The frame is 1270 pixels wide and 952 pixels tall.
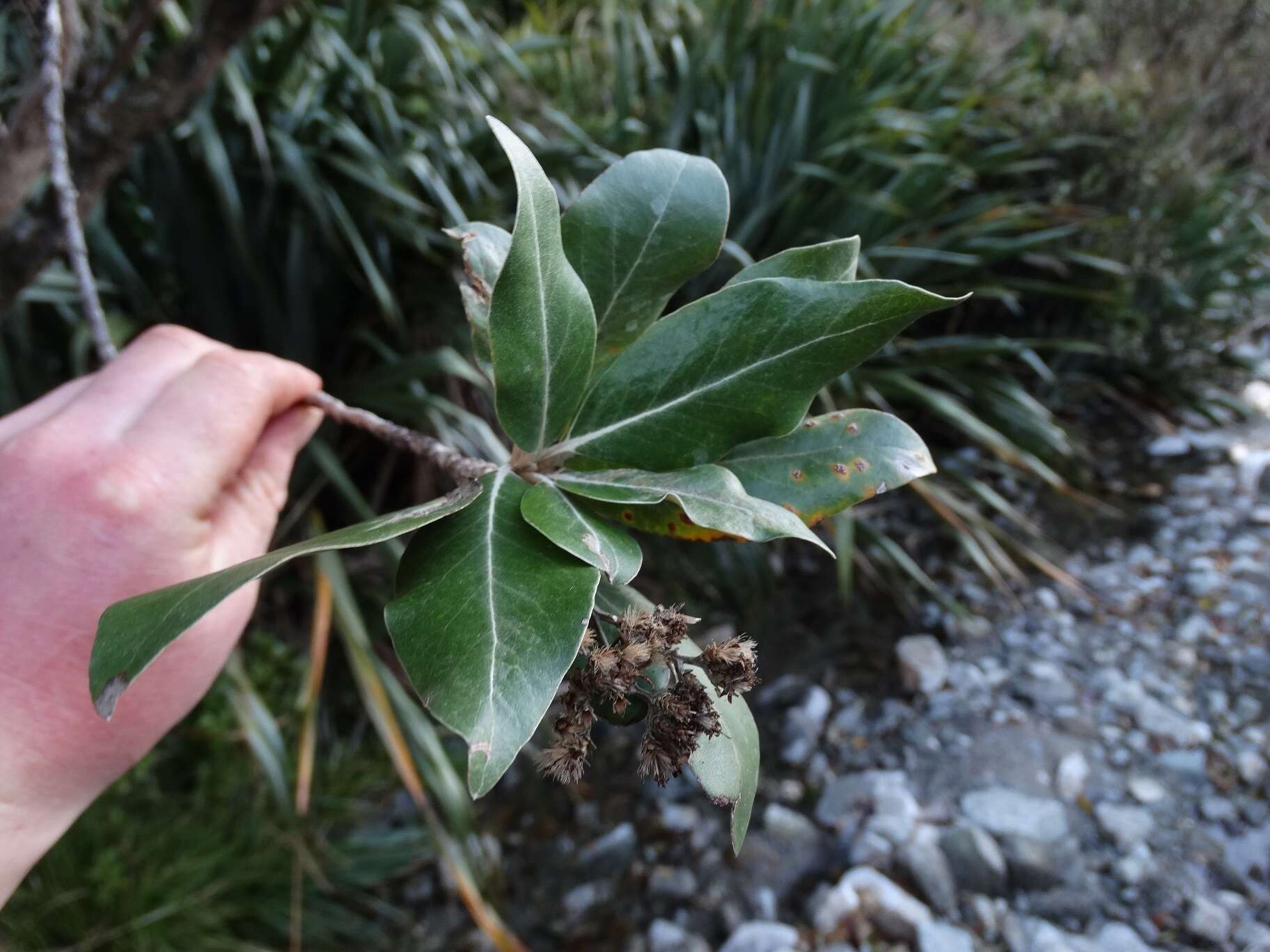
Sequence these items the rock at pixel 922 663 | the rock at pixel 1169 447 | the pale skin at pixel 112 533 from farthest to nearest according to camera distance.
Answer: the rock at pixel 1169 447 < the rock at pixel 922 663 < the pale skin at pixel 112 533

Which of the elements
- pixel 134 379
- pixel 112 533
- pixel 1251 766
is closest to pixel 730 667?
pixel 112 533

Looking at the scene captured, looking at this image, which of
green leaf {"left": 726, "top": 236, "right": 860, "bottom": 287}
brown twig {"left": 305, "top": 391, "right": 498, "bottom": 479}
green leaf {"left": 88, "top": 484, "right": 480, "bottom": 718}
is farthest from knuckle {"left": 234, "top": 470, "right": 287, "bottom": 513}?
green leaf {"left": 726, "top": 236, "right": 860, "bottom": 287}

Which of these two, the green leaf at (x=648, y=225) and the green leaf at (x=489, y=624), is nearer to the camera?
the green leaf at (x=489, y=624)

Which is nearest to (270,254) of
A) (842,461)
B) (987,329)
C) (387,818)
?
(387,818)

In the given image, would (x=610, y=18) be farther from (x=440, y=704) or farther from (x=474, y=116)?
(x=440, y=704)

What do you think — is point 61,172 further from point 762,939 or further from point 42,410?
point 762,939

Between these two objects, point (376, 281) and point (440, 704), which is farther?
point (376, 281)

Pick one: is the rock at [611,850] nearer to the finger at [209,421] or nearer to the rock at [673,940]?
the rock at [673,940]

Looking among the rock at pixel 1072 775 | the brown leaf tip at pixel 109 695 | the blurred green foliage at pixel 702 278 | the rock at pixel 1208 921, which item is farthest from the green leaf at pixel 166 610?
the rock at pixel 1072 775
